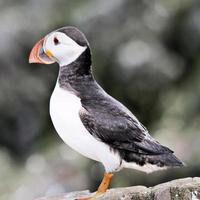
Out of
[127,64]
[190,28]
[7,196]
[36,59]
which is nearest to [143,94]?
[127,64]

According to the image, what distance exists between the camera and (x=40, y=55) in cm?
453

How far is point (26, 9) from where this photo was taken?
12.8m

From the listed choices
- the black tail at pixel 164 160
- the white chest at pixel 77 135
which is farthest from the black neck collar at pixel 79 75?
the black tail at pixel 164 160

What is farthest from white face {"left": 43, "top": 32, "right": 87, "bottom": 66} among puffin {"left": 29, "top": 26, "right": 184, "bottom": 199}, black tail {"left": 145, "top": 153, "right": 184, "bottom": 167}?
black tail {"left": 145, "top": 153, "right": 184, "bottom": 167}

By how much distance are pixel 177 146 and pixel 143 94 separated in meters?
2.03

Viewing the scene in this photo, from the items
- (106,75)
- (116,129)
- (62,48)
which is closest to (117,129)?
(116,129)

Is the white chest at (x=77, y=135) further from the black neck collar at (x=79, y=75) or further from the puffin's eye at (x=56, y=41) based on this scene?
the puffin's eye at (x=56, y=41)

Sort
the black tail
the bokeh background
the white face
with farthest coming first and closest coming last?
the bokeh background, the white face, the black tail

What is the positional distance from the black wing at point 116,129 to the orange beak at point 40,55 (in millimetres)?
356

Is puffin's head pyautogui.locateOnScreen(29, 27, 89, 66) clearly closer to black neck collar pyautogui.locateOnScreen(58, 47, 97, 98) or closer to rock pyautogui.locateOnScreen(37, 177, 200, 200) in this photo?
black neck collar pyautogui.locateOnScreen(58, 47, 97, 98)

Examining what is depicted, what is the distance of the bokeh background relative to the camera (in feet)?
33.1

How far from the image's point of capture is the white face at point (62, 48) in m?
4.40

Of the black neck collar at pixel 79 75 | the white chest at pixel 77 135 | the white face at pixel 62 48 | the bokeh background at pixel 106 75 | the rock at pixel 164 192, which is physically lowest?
the bokeh background at pixel 106 75

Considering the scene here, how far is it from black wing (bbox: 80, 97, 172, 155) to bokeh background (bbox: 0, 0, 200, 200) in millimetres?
5152
